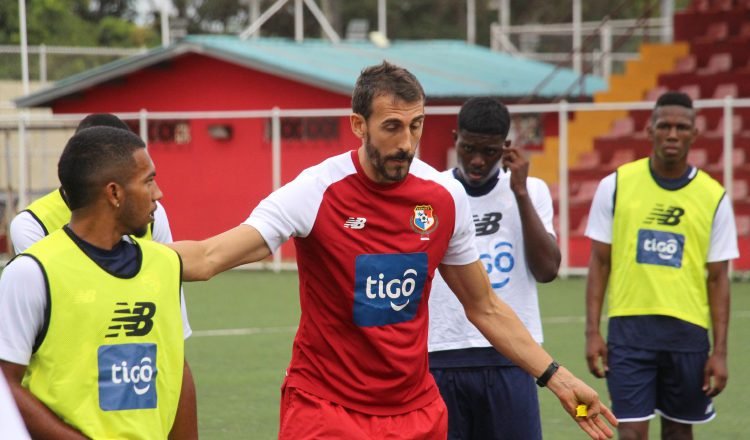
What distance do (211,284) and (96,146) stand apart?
1525 cm

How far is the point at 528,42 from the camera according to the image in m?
35.3

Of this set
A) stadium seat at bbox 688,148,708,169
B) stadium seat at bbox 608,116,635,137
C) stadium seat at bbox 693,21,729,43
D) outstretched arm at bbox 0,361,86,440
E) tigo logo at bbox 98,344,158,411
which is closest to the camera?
outstretched arm at bbox 0,361,86,440

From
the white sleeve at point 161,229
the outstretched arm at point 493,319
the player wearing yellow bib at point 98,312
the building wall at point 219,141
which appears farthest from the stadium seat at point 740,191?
the player wearing yellow bib at point 98,312

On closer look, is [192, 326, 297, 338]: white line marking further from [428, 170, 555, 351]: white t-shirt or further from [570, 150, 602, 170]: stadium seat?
[570, 150, 602, 170]: stadium seat

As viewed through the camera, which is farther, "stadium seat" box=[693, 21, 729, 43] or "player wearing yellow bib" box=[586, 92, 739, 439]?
"stadium seat" box=[693, 21, 729, 43]

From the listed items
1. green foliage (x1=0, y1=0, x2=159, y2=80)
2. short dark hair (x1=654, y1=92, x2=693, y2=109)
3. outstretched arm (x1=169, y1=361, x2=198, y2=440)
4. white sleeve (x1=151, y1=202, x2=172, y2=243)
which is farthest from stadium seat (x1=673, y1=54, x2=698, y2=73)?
outstretched arm (x1=169, y1=361, x2=198, y2=440)

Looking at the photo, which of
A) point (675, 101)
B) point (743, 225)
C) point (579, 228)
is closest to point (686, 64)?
point (579, 228)

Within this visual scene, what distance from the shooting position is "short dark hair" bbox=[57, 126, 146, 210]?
413cm

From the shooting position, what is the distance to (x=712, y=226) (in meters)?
7.09

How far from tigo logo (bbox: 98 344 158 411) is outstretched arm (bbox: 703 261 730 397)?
371 centimetres

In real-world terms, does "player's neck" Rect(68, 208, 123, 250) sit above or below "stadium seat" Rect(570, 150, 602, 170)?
above

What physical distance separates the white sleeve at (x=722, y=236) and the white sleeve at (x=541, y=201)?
3.59 feet

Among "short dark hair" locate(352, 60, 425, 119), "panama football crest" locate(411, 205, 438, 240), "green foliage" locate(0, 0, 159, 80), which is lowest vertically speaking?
"panama football crest" locate(411, 205, 438, 240)

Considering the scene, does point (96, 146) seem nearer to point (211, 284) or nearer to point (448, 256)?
point (448, 256)
